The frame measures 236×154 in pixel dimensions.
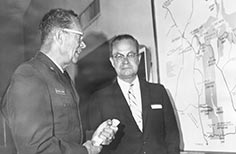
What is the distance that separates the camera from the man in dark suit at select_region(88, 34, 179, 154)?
0.91 meters

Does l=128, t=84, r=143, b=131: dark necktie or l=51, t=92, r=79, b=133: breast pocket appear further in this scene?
l=128, t=84, r=143, b=131: dark necktie

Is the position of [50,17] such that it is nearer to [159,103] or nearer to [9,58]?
[159,103]

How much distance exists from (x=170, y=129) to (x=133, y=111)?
0.12 meters

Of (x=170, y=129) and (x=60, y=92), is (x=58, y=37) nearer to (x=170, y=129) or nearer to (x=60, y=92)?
(x=60, y=92)

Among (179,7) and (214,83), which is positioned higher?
(179,7)

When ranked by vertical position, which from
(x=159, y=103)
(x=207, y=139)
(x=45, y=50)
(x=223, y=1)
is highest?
A: (x=223, y=1)

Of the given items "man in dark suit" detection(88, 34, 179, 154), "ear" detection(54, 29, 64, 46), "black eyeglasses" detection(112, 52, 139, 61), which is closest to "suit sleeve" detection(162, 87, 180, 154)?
"man in dark suit" detection(88, 34, 179, 154)

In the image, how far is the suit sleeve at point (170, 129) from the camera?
920 millimetres

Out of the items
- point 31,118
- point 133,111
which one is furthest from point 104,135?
point 133,111

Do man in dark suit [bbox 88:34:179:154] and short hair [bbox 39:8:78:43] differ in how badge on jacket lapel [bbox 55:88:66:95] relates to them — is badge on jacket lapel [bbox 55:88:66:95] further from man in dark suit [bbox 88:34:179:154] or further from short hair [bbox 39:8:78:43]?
man in dark suit [bbox 88:34:179:154]

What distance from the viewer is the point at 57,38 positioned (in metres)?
0.67

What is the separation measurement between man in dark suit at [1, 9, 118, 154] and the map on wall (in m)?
0.30

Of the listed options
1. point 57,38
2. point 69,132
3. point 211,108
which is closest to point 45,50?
point 57,38

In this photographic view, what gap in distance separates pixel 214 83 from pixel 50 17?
443mm
